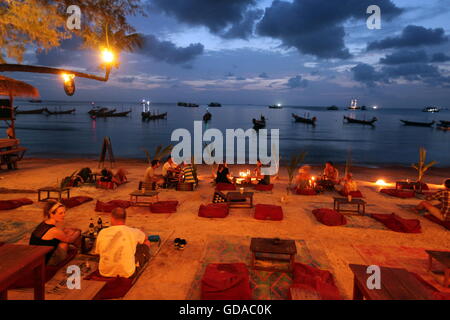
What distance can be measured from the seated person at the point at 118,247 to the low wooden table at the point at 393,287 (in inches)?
113

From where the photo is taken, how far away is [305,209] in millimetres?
8820

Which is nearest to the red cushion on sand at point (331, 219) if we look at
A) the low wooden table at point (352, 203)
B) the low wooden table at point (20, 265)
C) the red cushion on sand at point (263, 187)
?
the low wooden table at point (352, 203)

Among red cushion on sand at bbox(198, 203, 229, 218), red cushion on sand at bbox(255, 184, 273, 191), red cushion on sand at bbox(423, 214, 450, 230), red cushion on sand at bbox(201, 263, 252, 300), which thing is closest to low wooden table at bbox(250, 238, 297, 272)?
red cushion on sand at bbox(201, 263, 252, 300)

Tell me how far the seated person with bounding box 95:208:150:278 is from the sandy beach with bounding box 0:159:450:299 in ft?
1.15

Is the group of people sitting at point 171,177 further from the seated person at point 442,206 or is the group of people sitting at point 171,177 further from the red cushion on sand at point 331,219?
the seated person at point 442,206

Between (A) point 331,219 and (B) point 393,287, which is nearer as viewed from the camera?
(B) point 393,287

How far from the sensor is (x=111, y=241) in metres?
4.34

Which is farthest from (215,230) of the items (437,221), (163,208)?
(437,221)

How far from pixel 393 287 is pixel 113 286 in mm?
3477

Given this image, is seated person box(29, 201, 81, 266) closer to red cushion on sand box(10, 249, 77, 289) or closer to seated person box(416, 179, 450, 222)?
red cushion on sand box(10, 249, 77, 289)

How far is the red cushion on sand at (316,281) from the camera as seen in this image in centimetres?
421

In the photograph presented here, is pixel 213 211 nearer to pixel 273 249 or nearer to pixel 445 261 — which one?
pixel 273 249

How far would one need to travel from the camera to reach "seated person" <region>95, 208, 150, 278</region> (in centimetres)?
433
